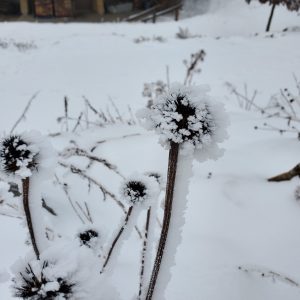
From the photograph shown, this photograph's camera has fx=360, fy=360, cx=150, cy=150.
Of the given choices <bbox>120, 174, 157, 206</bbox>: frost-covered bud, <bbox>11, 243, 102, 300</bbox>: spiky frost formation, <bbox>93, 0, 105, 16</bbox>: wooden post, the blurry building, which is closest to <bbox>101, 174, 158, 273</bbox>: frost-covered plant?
<bbox>120, 174, 157, 206</bbox>: frost-covered bud

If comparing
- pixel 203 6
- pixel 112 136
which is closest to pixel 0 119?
pixel 112 136

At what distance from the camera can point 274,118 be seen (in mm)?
2932

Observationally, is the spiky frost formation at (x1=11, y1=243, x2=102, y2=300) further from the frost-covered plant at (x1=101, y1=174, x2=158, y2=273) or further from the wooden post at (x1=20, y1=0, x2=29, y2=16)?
the wooden post at (x1=20, y1=0, x2=29, y2=16)

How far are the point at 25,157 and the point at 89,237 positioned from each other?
0.32 meters

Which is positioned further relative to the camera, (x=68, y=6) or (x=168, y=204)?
(x=68, y=6)

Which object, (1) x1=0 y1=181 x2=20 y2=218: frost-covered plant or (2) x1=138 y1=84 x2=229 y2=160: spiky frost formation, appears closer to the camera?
(2) x1=138 y1=84 x2=229 y2=160: spiky frost formation

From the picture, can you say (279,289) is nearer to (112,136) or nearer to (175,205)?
(175,205)

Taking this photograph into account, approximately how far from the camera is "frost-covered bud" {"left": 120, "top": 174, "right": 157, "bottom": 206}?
892mm

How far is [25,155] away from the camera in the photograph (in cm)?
75

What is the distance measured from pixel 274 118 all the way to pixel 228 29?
1450 centimetres

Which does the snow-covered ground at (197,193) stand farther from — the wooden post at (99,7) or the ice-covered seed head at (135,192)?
the wooden post at (99,7)

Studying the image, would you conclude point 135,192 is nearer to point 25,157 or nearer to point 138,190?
point 138,190

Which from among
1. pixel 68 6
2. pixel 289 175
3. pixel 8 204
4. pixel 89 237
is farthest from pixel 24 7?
pixel 89 237

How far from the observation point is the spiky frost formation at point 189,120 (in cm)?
60
